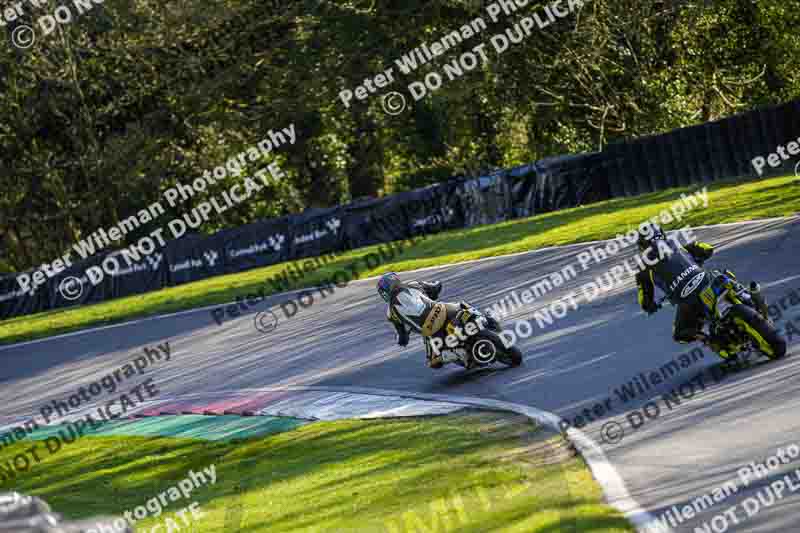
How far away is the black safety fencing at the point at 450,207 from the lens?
84.4ft

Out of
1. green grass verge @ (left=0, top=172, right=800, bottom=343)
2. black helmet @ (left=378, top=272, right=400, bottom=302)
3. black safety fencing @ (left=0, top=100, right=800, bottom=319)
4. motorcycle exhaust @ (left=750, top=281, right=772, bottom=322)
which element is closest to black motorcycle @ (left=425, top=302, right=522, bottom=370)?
black helmet @ (left=378, top=272, right=400, bottom=302)

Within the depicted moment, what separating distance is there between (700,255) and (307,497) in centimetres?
452

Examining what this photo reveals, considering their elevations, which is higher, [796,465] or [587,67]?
[587,67]

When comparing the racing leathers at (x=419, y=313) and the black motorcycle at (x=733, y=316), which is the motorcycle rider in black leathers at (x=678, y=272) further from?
the racing leathers at (x=419, y=313)

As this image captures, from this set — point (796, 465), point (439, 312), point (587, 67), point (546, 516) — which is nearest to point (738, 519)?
point (796, 465)

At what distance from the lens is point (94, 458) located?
1276 cm

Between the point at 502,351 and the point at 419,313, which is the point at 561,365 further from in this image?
the point at 419,313

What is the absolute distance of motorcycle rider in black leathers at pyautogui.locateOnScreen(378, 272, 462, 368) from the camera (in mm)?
12414

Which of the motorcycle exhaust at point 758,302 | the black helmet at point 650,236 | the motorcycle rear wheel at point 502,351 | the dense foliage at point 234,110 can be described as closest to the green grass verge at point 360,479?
the motorcycle rear wheel at point 502,351

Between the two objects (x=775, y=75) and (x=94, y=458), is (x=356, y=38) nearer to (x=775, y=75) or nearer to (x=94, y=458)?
(x=775, y=75)

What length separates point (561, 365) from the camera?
11922 mm

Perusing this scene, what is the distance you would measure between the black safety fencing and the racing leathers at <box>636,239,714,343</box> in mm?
15446

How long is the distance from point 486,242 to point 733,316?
1581 centimetres

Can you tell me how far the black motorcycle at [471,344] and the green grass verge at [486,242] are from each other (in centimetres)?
782
